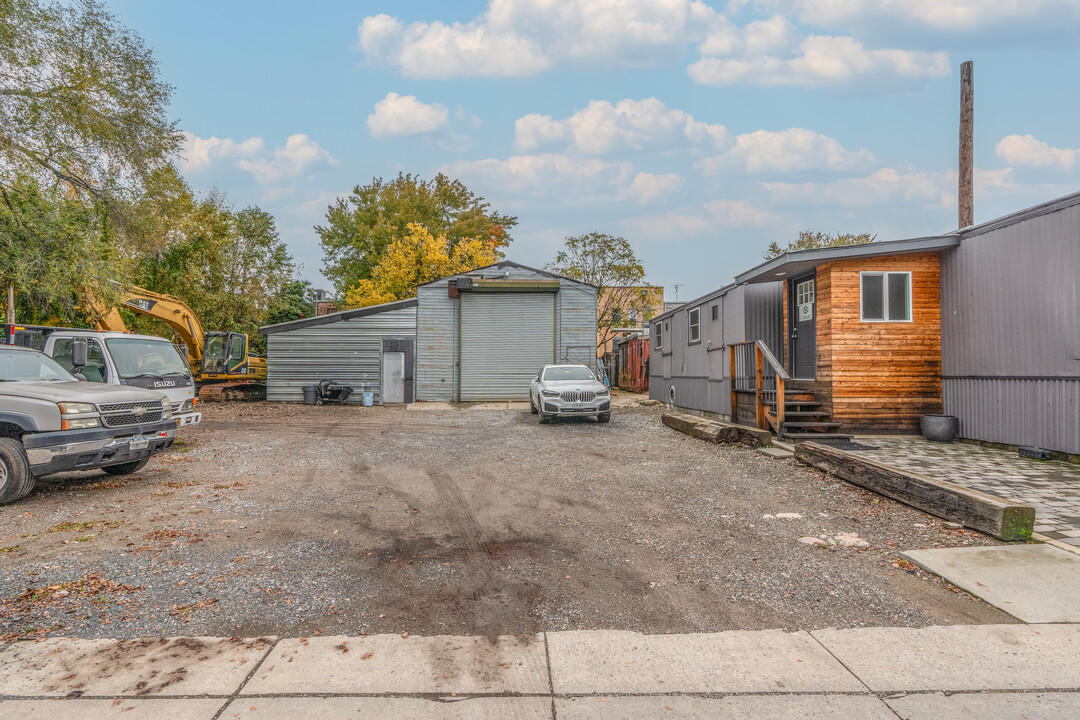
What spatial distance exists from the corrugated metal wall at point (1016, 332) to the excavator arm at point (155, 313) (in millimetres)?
18235

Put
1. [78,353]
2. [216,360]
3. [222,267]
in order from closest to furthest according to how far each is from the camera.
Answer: [78,353] → [216,360] → [222,267]

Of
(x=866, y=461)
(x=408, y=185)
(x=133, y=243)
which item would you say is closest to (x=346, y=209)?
(x=408, y=185)

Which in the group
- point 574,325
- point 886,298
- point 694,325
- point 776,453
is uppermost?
point 574,325

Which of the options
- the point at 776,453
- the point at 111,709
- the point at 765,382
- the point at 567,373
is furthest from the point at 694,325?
the point at 111,709

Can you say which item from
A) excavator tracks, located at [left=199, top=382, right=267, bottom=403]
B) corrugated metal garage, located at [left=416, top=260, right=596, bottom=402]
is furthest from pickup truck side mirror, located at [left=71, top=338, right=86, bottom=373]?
excavator tracks, located at [left=199, top=382, right=267, bottom=403]

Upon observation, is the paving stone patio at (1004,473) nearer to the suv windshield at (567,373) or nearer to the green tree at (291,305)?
the suv windshield at (567,373)

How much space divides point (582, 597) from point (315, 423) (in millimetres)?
13378

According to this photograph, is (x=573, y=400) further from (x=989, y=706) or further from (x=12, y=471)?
(x=989, y=706)

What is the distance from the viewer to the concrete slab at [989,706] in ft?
8.70

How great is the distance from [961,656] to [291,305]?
129 ft

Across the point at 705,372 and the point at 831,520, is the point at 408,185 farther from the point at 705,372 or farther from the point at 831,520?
the point at 831,520

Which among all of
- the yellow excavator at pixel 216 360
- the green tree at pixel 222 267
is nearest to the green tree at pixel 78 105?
the yellow excavator at pixel 216 360

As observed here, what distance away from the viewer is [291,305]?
37531 mm

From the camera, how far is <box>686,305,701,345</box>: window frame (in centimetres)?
1615
